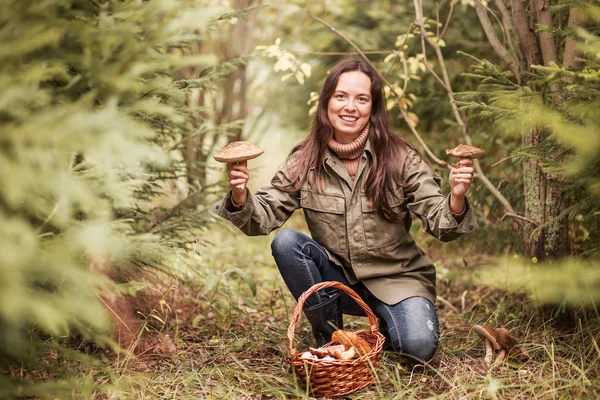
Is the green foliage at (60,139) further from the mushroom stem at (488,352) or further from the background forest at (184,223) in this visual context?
the mushroom stem at (488,352)

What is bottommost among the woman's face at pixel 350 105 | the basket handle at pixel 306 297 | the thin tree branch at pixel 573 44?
the basket handle at pixel 306 297

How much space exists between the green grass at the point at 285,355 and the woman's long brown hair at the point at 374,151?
67 centimetres

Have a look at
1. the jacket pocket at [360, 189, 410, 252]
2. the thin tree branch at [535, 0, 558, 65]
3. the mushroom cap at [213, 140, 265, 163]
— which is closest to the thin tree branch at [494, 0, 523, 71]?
the thin tree branch at [535, 0, 558, 65]

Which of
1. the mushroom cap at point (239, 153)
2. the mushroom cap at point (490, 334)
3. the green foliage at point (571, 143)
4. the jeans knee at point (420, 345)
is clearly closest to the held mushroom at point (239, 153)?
the mushroom cap at point (239, 153)

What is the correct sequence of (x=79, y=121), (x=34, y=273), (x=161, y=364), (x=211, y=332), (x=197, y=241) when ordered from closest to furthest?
(x=79, y=121) < (x=34, y=273) < (x=161, y=364) < (x=197, y=241) < (x=211, y=332)

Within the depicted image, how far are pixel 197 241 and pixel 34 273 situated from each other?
114 centimetres

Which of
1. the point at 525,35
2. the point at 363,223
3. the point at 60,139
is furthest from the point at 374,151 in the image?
the point at 60,139

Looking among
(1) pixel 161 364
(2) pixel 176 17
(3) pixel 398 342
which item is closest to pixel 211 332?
(1) pixel 161 364

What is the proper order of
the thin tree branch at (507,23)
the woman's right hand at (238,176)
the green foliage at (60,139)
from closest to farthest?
the green foliage at (60,139) → the woman's right hand at (238,176) → the thin tree branch at (507,23)

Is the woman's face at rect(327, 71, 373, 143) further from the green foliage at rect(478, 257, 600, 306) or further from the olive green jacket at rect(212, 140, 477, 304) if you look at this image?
the green foliage at rect(478, 257, 600, 306)

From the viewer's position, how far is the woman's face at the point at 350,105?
274 cm

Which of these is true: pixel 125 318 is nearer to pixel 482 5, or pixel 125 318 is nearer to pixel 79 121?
pixel 79 121

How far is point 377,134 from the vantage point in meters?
2.79

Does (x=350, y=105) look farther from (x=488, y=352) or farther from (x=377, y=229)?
A: (x=488, y=352)
